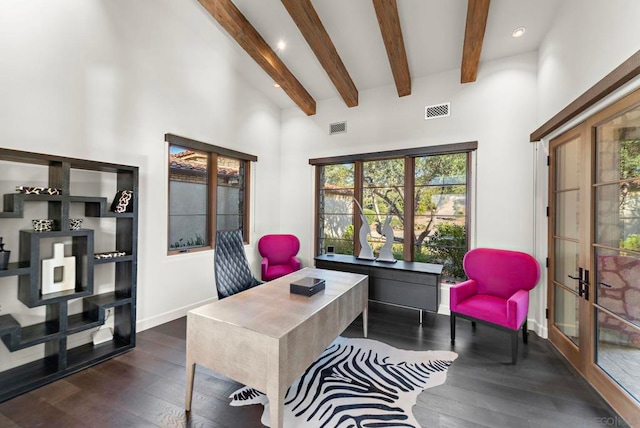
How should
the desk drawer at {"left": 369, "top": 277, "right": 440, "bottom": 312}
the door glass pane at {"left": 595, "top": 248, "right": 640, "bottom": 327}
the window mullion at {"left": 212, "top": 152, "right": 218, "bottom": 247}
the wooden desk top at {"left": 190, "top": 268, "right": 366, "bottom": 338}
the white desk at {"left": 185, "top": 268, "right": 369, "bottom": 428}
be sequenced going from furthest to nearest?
the window mullion at {"left": 212, "top": 152, "right": 218, "bottom": 247}, the desk drawer at {"left": 369, "top": 277, "right": 440, "bottom": 312}, the door glass pane at {"left": 595, "top": 248, "right": 640, "bottom": 327}, the wooden desk top at {"left": 190, "top": 268, "right": 366, "bottom": 338}, the white desk at {"left": 185, "top": 268, "right": 369, "bottom": 428}

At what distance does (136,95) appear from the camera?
3.07m

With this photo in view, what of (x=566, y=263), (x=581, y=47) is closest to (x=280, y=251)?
(x=566, y=263)

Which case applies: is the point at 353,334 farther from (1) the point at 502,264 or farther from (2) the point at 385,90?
(2) the point at 385,90

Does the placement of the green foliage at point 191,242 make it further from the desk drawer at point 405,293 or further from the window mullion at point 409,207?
the window mullion at point 409,207

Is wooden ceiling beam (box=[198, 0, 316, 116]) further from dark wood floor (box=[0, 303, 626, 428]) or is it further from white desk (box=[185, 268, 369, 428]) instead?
dark wood floor (box=[0, 303, 626, 428])

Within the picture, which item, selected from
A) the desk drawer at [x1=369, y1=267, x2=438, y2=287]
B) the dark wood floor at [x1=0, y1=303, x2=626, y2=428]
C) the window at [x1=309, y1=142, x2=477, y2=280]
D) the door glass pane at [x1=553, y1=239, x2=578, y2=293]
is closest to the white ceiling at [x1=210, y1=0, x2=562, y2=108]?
the window at [x1=309, y1=142, x2=477, y2=280]

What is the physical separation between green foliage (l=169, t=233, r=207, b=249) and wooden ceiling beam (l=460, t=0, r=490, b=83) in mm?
4300

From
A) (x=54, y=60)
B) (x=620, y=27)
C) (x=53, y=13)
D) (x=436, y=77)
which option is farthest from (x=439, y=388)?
(x=53, y=13)

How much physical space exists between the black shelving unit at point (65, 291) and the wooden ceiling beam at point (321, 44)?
2450mm

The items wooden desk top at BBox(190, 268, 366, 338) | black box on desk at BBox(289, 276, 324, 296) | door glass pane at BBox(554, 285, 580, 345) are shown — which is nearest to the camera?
wooden desk top at BBox(190, 268, 366, 338)

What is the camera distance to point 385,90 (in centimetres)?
436

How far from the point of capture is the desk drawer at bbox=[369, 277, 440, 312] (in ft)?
10.8

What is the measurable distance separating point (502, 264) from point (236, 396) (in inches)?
121

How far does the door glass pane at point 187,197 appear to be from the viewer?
3.63 m
